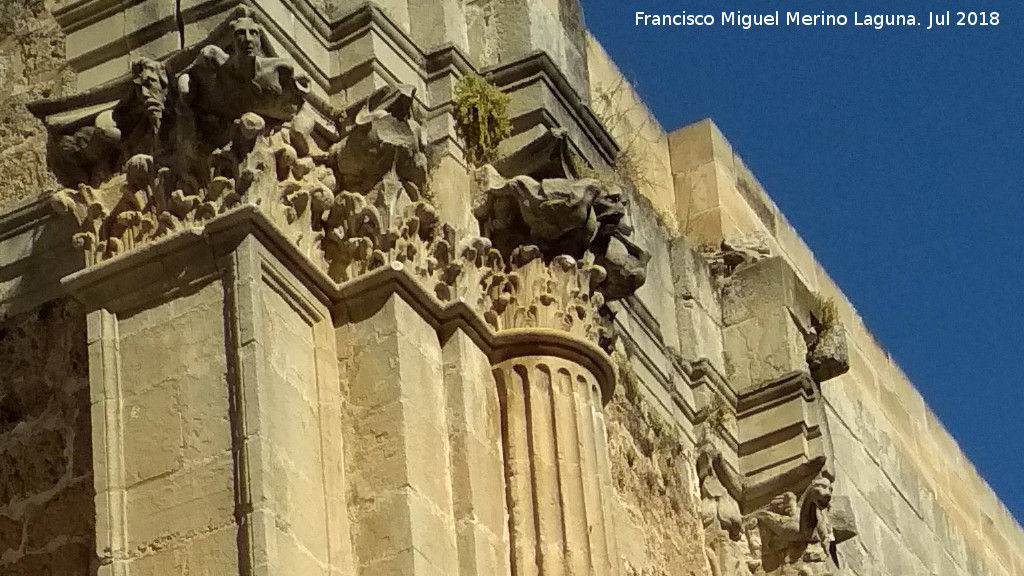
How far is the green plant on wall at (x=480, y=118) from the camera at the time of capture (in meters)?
10.4

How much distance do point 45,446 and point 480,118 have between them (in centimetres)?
184

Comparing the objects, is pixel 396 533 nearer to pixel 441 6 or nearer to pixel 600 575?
pixel 600 575

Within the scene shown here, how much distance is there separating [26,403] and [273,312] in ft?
4.07

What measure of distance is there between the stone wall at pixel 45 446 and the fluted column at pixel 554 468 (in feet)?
4.36

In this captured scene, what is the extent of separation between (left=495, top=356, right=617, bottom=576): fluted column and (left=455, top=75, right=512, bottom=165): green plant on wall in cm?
78

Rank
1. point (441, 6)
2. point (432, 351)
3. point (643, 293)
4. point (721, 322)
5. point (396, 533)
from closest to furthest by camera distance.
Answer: point (396, 533)
point (432, 351)
point (441, 6)
point (643, 293)
point (721, 322)

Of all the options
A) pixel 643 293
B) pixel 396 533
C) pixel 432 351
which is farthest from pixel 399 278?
pixel 643 293

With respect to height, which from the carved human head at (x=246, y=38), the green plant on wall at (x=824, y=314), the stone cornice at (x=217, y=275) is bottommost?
the stone cornice at (x=217, y=275)

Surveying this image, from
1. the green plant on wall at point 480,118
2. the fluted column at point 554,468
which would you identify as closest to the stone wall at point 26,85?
the green plant on wall at point 480,118

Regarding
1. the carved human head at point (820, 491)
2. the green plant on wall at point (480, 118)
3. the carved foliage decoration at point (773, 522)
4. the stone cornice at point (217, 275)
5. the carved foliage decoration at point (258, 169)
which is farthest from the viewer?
the carved human head at point (820, 491)

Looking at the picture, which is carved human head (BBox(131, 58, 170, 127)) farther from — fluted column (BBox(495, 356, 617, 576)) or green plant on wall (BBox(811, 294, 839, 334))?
green plant on wall (BBox(811, 294, 839, 334))

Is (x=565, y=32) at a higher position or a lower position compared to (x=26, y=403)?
higher

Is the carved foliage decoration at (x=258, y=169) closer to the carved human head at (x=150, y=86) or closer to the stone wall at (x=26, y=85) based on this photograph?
the carved human head at (x=150, y=86)

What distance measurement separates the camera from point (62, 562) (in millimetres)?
9570
